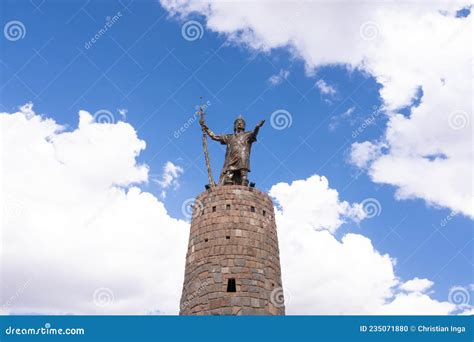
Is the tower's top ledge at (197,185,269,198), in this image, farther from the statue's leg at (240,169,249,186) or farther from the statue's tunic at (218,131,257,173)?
the statue's tunic at (218,131,257,173)

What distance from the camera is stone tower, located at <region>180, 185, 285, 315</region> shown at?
19266mm

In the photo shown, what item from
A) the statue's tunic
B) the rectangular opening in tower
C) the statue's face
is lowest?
the rectangular opening in tower

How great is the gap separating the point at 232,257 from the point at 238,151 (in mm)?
5267

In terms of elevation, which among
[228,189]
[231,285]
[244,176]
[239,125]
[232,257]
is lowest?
[231,285]

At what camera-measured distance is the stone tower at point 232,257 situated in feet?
63.2

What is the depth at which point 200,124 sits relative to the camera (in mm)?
24859

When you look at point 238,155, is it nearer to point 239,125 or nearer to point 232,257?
point 239,125

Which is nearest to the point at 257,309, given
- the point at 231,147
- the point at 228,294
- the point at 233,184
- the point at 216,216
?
the point at 228,294

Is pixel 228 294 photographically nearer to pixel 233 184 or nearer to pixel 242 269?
pixel 242 269

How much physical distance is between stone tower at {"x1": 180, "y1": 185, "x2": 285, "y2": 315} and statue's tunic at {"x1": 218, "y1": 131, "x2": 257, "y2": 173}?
1.35m

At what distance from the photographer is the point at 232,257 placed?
20.0 meters

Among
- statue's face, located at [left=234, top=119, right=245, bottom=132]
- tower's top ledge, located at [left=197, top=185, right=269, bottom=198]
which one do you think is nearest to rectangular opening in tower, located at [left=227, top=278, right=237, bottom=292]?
tower's top ledge, located at [left=197, top=185, right=269, bottom=198]

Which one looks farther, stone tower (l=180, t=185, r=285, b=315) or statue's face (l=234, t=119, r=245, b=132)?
statue's face (l=234, t=119, r=245, b=132)

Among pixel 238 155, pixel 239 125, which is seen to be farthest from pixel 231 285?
pixel 239 125
